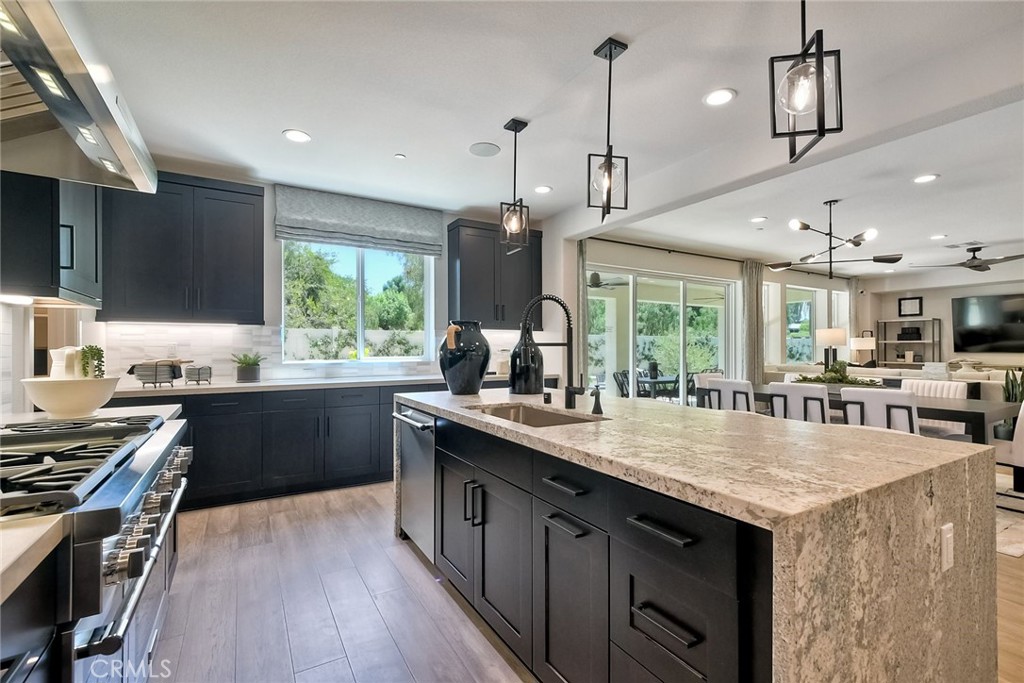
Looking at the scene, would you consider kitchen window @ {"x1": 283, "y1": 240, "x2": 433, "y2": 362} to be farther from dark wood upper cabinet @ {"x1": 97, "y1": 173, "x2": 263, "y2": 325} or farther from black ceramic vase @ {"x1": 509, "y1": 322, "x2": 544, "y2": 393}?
black ceramic vase @ {"x1": 509, "y1": 322, "x2": 544, "y2": 393}

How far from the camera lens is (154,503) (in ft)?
4.04

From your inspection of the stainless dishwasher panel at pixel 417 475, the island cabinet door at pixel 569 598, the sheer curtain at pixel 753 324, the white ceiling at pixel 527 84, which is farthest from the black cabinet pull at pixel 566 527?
the sheer curtain at pixel 753 324

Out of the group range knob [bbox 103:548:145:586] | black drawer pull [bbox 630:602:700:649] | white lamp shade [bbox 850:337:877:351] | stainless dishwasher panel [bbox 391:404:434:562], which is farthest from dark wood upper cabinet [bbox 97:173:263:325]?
white lamp shade [bbox 850:337:877:351]

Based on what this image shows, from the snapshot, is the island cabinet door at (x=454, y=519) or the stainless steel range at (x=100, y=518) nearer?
the stainless steel range at (x=100, y=518)

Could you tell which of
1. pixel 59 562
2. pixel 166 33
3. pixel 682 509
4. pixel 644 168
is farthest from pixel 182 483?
pixel 644 168

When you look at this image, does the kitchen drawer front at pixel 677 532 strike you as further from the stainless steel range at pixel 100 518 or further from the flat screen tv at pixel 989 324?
the flat screen tv at pixel 989 324

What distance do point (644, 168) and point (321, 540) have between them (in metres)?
3.57

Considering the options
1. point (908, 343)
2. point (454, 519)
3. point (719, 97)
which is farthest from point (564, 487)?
point (908, 343)

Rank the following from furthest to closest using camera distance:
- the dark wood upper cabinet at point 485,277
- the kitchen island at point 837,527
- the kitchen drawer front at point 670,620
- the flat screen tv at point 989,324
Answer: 1. the flat screen tv at point 989,324
2. the dark wood upper cabinet at point 485,277
3. the kitchen drawer front at point 670,620
4. the kitchen island at point 837,527

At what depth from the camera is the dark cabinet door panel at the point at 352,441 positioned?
380cm

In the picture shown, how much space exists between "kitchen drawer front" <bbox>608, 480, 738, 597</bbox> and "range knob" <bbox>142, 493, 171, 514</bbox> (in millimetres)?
1215

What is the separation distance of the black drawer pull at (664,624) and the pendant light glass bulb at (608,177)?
1.75 m

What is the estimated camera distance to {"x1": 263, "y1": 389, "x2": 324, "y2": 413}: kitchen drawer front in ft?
11.7

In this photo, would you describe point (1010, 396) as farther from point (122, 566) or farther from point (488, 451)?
point (122, 566)
